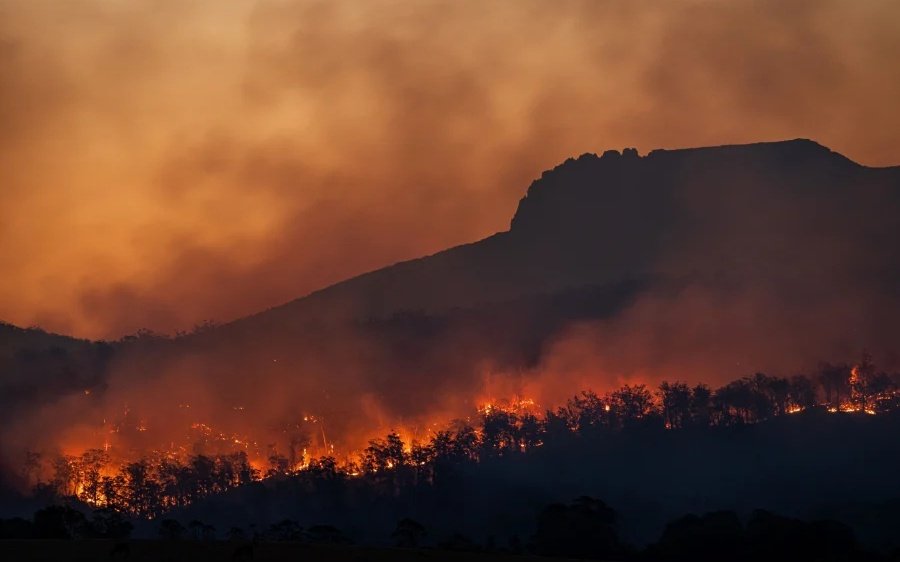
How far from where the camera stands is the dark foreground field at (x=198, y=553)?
95.0m

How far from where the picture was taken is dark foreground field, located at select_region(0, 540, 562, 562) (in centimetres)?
9500

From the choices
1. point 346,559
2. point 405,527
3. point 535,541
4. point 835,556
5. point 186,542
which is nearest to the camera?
point 346,559

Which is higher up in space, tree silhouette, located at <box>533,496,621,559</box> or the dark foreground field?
the dark foreground field

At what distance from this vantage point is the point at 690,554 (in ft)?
476

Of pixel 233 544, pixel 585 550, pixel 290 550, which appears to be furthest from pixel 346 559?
pixel 585 550

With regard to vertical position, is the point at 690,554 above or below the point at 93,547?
below

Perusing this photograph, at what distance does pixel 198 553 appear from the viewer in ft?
321

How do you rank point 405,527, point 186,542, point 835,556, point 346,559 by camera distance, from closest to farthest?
1. point 346,559
2. point 186,542
3. point 835,556
4. point 405,527

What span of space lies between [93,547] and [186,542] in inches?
325

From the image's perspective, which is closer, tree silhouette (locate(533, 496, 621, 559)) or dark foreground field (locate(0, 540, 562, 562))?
dark foreground field (locate(0, 540, 562, 562))

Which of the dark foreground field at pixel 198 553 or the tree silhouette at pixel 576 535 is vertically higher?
the dark foreground field at pixel 198 553

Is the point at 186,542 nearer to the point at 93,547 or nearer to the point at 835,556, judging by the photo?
the point at 93,547

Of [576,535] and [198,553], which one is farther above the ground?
[198,553]

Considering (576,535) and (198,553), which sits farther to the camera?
(576,535)
